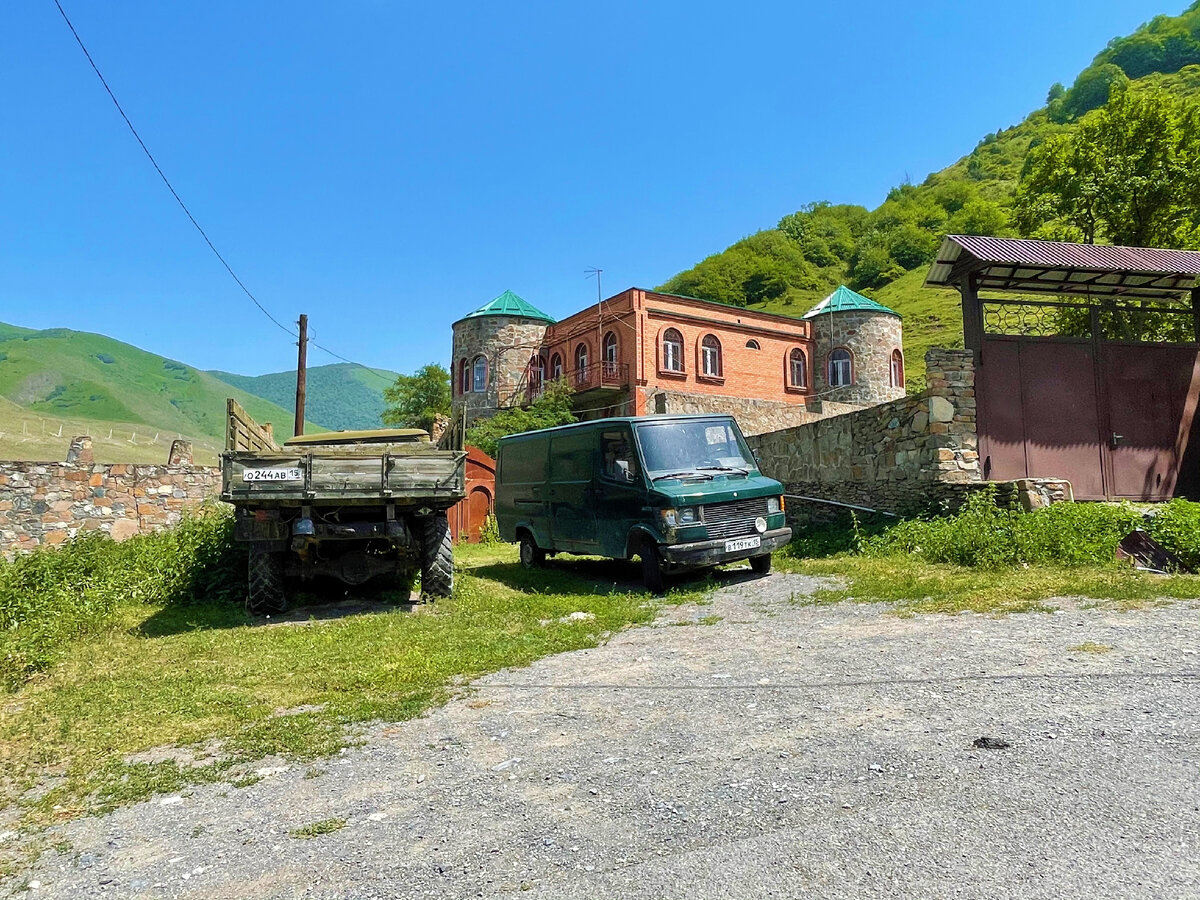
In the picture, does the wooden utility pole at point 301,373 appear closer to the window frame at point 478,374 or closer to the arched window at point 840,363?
the window frame at point 478,374

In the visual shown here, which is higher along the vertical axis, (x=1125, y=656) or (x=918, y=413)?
(x=918, y=413)

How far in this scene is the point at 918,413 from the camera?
11.3m

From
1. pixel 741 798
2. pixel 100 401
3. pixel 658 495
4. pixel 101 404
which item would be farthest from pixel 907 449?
pixel 100 401

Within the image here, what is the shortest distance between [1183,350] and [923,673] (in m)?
10.2

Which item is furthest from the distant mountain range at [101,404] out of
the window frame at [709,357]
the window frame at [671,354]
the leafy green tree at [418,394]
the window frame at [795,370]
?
the window frame at [795,370]

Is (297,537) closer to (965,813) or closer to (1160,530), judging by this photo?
(965,813)

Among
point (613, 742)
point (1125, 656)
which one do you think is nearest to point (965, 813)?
point (613, 742)

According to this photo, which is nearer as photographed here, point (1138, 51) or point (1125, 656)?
point (1125, 656)

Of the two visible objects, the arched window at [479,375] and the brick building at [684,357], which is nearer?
the brick building at [684,357]

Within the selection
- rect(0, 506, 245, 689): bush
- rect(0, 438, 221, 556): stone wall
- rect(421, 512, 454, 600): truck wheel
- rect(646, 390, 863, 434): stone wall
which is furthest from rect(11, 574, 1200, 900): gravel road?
rect(646, 390, 863, 434): stone wall

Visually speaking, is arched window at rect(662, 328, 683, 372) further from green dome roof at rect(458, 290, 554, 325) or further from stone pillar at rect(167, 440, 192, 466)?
stone pillar at rect(167, 440, 192, 466)

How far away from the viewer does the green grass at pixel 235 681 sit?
393 centimetres

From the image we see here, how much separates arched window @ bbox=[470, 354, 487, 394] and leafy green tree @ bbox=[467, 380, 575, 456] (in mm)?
4271

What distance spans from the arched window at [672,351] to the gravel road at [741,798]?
30937 millimetres
